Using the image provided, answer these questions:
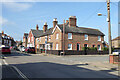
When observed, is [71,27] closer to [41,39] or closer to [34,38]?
[41,39]

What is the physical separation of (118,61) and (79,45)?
74.5ft

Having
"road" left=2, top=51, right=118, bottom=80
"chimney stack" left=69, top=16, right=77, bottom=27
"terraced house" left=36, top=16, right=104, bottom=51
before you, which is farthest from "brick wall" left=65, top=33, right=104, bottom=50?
"road" left=2, top=51, right=118, bottom=80

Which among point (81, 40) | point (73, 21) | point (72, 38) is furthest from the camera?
point (73, 21)

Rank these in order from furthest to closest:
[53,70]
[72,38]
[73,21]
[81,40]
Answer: [73,21] → [81,40] → [72,38] → [53,70]

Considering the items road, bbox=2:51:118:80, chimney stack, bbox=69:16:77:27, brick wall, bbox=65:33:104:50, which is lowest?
road, bbox=2:51:118:80

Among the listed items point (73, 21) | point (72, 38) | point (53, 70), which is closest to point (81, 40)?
point (72, 38)

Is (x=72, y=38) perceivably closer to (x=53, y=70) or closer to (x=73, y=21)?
(x=73, y=21)

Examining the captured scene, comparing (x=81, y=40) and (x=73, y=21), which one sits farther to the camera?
(x=73, y=21)

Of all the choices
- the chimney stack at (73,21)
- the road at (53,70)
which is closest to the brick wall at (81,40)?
the chimney stack at (73,21)

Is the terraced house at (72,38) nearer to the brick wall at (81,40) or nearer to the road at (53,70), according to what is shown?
the brick wall at (81,40)

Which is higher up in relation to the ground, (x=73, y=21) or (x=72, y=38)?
(x=73, y=21)

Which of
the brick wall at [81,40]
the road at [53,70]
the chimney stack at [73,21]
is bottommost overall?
the road at [53,70]

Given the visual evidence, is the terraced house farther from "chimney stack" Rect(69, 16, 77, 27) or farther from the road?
the road

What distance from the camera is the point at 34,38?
55.5 metres
